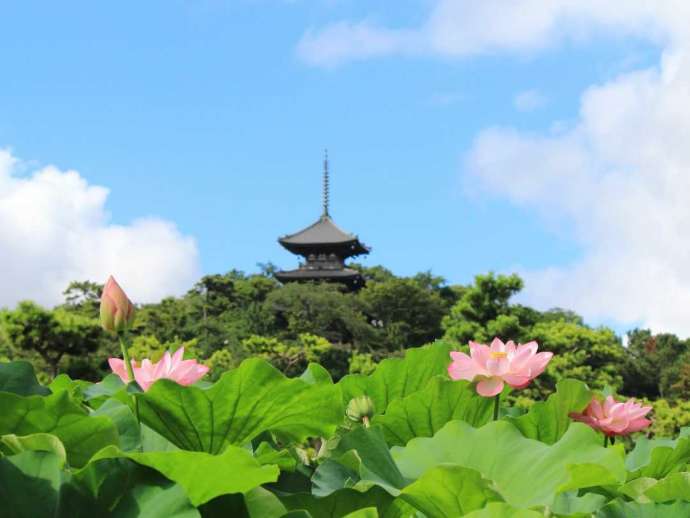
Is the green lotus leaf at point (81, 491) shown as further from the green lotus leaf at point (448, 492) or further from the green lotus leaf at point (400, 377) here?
the green lotus leaf at point (400, 377)

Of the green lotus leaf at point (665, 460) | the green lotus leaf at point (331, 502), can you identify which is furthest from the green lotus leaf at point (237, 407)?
the green lotus leaf at point (665, 460)

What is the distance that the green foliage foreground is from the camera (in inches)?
20.5

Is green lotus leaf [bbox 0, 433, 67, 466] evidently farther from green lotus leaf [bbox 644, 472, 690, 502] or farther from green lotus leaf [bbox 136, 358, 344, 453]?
green lotus leaf [bbox 644, 472, 690, 502]

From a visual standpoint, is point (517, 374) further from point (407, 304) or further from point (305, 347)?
point (407, 304)

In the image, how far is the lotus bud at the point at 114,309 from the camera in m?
0.90

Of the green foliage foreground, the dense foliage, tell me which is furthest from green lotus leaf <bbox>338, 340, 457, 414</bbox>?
the dense foliage

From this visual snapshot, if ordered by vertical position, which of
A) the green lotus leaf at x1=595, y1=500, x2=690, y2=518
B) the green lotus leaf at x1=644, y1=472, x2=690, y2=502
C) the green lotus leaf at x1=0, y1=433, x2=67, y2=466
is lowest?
the green lotus leaf at x1=595, y1=500, x2=690, y2=518

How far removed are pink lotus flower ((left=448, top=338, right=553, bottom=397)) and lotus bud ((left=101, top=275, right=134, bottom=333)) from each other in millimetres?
364

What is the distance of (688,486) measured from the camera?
2.11 ft

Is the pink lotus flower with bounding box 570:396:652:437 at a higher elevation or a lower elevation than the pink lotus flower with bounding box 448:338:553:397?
A: lower

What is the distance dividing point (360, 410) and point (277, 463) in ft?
0.88

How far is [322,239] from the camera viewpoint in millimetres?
26391

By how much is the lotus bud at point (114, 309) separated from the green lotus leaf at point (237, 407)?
0.21 m

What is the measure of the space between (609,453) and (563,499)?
0.17 ft
